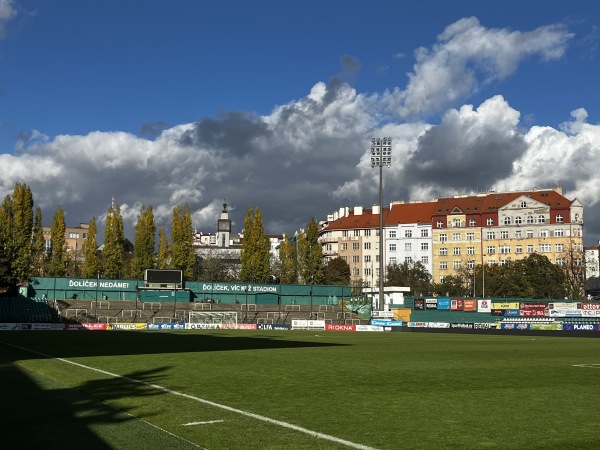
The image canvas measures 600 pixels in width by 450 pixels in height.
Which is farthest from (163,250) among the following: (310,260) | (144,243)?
(310,260)

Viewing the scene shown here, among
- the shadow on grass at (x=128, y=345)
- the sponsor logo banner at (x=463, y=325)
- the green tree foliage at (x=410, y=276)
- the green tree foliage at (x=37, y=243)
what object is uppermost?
the green tree foliage at (x=37, y=243)

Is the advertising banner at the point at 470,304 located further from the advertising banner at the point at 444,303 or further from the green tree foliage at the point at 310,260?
the green tree foliage at the point at 310,260

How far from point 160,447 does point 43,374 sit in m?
12.2

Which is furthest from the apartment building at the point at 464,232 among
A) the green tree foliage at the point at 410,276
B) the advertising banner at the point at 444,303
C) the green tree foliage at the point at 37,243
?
the green tree foliage at the point at 37,243

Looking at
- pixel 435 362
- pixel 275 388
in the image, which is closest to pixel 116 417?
pixel 275 388

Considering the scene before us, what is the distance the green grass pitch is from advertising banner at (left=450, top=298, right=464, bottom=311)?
55.7 metres

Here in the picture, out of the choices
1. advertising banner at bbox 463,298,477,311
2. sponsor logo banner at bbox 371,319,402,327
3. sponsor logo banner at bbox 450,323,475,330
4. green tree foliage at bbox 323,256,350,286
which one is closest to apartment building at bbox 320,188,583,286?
green tree foliage at bbox 323,256,350,286

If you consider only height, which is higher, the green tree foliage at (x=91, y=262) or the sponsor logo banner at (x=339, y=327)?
the green tree foliage at (x=91, y=262)

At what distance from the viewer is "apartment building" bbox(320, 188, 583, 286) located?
5079 inches

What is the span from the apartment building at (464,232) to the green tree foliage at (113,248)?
2319 inches

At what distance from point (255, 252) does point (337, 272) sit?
1320 inches

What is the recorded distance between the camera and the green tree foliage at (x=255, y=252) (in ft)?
360

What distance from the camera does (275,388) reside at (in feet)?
Result: 54.7

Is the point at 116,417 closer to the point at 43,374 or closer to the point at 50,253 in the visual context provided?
the point at 43,374
